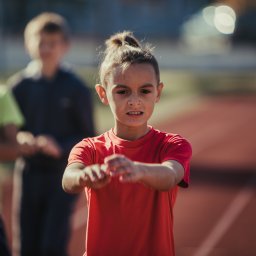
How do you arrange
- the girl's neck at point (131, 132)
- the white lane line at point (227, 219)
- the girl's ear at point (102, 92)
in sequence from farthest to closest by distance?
the white lane line at point (227, 219) → the girl's ear at point (102, 92) → the girl's neck at point (131, 132)

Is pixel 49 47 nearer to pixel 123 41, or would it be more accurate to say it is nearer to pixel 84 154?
pixel 123 41

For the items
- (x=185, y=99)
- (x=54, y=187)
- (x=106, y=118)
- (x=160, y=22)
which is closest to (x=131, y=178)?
(x=54, y=187)

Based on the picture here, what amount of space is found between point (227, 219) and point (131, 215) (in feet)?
21.2

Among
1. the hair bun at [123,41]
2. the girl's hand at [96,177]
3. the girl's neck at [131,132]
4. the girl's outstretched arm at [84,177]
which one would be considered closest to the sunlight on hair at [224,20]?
the hair bun at [123,41]

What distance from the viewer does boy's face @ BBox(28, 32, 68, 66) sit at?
5.45 m

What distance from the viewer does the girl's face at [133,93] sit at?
3.06 metres

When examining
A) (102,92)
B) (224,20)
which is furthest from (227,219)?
(224,20)

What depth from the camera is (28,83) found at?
5484 millimetres

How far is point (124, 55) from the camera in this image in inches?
123

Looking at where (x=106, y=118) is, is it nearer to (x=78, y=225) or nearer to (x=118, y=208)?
(x=78, y=225)

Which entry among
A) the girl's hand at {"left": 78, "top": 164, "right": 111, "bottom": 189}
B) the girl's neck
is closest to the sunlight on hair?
the girl's neck

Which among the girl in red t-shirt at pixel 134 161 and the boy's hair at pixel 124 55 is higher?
the boy's hair at pixel 124 55

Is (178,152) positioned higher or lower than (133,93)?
lower

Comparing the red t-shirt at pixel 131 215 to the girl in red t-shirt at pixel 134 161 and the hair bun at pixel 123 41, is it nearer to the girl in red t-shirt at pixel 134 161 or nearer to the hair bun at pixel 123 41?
the girl in red t-shirt at pixel 134 161
